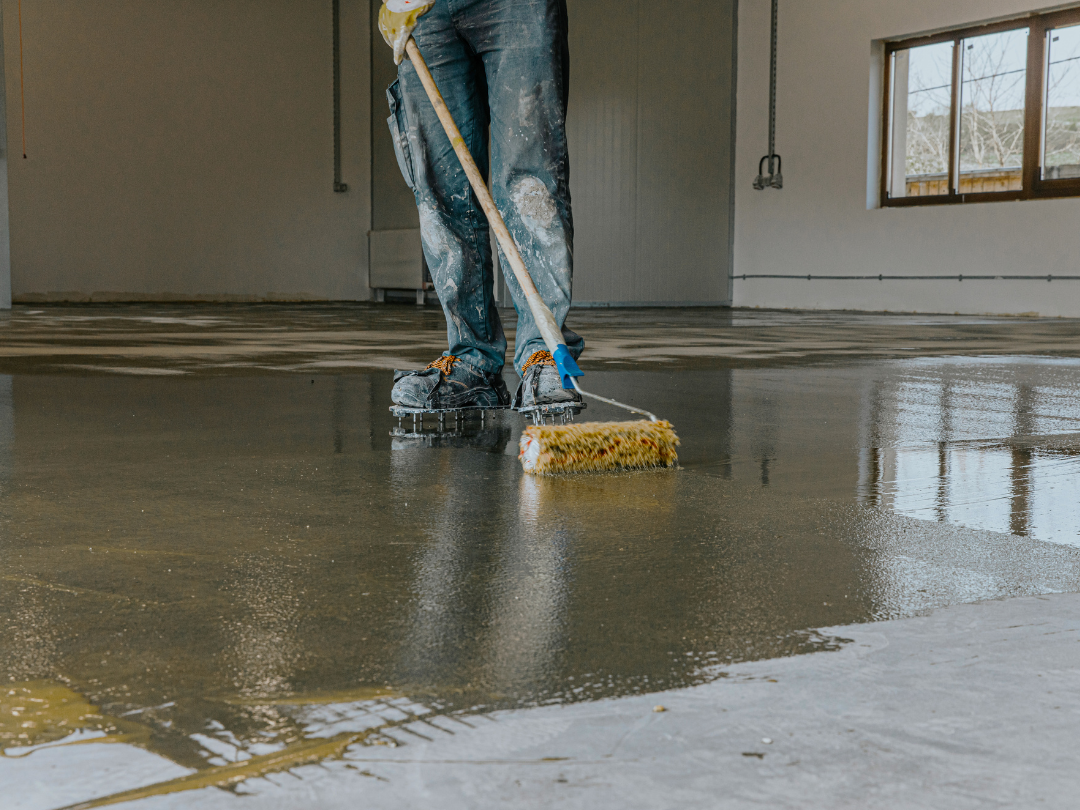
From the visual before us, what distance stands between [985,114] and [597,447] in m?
8.62

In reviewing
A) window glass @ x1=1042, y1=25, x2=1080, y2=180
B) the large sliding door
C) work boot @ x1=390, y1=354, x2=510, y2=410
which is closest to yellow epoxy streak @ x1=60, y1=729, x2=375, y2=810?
work boot @ x1=390, y1=354, x2=510, y2=410

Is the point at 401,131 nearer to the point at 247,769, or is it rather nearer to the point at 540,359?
the point at 540,359

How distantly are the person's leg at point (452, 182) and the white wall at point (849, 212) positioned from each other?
7561 millimetres

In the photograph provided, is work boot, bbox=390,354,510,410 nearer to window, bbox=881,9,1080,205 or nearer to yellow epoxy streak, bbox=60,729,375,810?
yellow epoxy streak, bbox=60,729,375,810

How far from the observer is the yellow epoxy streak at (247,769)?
→ 0.58 metres

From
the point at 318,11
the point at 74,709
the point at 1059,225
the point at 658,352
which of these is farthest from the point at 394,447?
the point at 318,11

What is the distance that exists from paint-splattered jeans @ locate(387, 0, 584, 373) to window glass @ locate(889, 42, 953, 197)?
319 inches

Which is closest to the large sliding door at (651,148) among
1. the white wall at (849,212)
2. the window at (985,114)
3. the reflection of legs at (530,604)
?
the white wall at (849,212)

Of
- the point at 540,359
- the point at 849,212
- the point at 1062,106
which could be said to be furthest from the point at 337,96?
the point at 540,359

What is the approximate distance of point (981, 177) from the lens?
9.41 meters

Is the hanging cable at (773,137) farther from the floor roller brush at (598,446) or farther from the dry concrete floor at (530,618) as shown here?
the floor roller brush at (598,446)

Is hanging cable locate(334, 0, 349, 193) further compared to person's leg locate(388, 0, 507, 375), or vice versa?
hanging cable locate(334, 0, 349, 193)

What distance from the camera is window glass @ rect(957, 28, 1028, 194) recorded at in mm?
9062

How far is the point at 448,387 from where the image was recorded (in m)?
2.25
